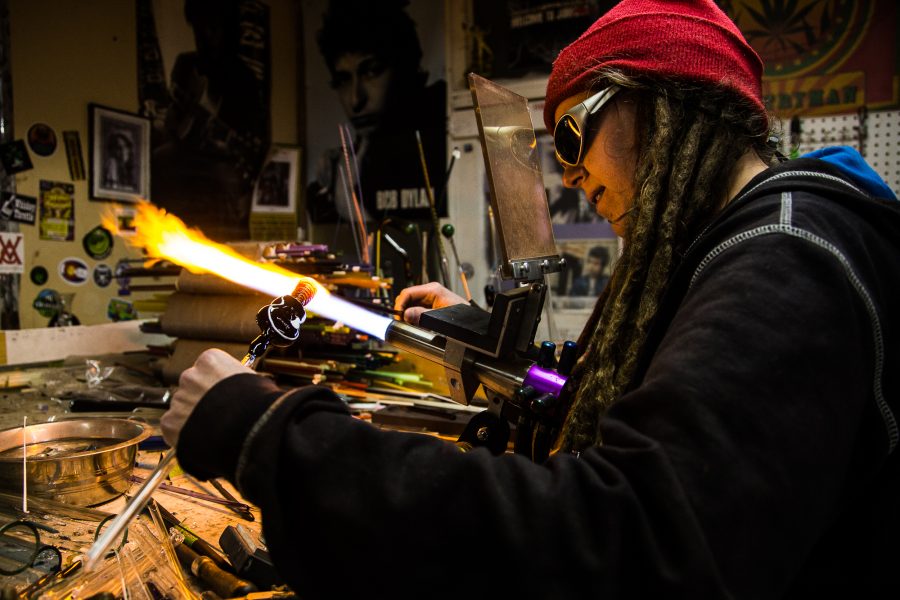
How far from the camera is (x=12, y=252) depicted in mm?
3068

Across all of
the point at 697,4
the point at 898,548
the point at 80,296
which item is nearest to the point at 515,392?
the point at 898,548

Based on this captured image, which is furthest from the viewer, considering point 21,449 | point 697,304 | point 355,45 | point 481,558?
point 355,45

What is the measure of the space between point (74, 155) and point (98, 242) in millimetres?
528

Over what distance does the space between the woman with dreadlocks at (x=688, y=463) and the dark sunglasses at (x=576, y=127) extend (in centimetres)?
39

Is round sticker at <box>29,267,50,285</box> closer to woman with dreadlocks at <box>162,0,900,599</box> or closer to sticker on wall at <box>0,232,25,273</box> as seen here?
sticker on wall at <box>0,232,25,273</box>

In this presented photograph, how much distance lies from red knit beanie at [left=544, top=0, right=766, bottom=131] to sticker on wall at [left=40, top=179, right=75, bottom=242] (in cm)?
328

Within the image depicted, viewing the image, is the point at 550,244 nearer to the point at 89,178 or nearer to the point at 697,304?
the point at 697,304

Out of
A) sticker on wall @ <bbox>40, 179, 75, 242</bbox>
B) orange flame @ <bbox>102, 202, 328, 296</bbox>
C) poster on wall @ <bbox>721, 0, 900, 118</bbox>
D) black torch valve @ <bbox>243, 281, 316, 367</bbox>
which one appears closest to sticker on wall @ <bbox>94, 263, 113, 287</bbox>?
sticker on wall @ <bbox>40, 179, 75, 242</bbox>

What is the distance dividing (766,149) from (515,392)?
0.74 m

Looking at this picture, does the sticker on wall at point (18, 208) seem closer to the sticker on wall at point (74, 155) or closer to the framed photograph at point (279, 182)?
the sticker on wall at point (74, 155)

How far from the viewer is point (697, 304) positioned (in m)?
0.77

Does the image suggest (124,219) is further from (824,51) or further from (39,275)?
(824,51)

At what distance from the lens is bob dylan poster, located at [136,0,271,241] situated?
12.7ft

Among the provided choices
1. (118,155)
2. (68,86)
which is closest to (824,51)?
(118,155)
